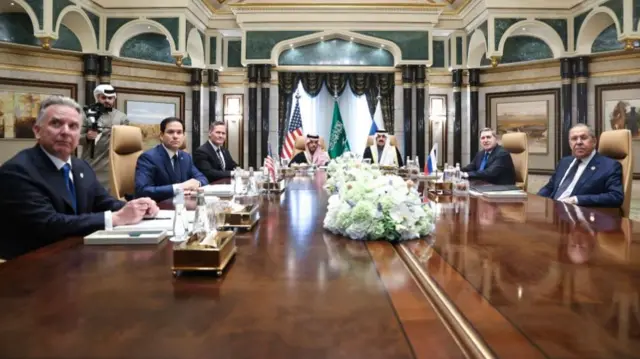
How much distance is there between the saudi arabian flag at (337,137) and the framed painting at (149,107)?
319cm

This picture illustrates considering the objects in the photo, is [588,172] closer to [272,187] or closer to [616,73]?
[272,187]

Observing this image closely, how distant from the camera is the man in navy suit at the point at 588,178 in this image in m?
3.01

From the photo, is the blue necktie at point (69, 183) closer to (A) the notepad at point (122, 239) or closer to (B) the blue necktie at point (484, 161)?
(A) the notepad at point (122, 239)

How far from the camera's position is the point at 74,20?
26.3 ft

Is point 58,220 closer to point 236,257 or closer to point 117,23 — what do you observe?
point 236,257

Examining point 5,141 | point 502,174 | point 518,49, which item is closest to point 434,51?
point 518,49

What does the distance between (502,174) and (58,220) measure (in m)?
4.28

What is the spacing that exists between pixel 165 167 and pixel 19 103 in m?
5.98

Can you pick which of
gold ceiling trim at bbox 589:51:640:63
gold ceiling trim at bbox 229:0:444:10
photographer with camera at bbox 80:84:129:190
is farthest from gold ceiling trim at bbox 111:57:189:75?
gold ceiling trim at bbox 589:51:640:63

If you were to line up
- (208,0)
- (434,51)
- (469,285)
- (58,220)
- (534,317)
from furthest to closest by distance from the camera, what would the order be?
(434,51), (208,0), (58,220), (469,285), (534,317)

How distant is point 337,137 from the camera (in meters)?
9.98

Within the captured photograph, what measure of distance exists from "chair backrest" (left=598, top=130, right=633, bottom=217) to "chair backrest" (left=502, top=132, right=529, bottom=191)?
1.68 m

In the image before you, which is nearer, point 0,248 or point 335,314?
point 335,314

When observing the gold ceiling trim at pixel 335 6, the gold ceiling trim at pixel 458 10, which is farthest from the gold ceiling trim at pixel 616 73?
the gold ceiling trim at pixel 335 6
